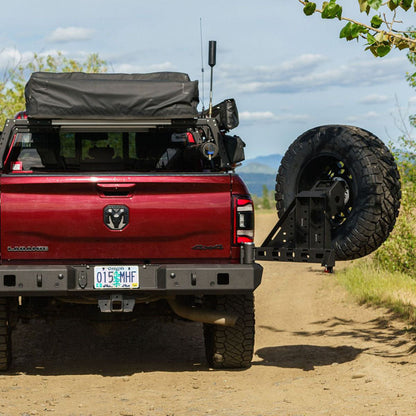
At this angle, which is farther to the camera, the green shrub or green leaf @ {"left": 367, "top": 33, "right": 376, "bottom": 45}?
the green shrub

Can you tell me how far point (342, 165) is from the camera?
759 cm

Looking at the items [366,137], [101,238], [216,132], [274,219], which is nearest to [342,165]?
[366,137]

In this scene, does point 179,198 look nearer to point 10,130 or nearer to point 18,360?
point 10,130

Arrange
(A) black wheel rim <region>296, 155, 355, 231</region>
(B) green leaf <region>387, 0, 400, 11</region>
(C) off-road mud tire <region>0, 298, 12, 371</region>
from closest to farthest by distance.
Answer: (B) green leaf <region>387, 0, 400, 11</region> < (C) off-road mud tire <region>0, 298, 12, 371</region> < (A) black wheel rim <region>296, 155, 355, 231</region>

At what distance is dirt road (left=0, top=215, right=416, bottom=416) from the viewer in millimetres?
5680

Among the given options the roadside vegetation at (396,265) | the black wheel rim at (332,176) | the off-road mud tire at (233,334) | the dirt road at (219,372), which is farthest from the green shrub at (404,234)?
the off-road mud tire at (233,334)

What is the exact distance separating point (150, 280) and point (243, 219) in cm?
82

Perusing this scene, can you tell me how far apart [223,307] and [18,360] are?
210cm

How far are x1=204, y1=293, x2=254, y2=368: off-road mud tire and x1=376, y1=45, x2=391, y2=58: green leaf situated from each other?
212 cm

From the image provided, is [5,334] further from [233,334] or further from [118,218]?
[233,334]

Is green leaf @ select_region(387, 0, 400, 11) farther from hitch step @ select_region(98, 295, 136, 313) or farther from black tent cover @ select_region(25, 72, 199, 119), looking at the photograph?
hitch step @ select_region(98, 295, 136, 313)

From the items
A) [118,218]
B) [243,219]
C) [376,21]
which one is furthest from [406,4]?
[118,218]

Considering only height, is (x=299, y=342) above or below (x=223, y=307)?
below

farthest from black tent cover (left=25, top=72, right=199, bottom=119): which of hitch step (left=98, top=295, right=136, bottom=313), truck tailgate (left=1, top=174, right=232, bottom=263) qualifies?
hitch step (left=98, top=295, right=136, bottom=313)
